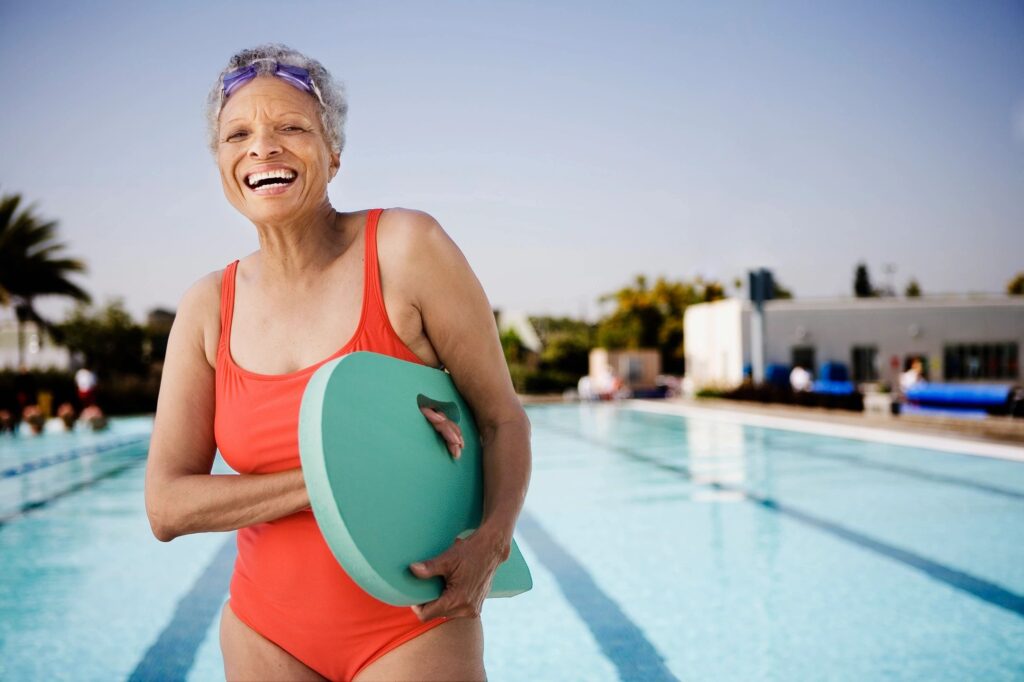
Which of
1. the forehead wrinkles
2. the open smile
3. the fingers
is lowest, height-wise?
the fingers

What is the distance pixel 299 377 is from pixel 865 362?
105 ft

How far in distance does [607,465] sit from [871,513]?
4.26 metres

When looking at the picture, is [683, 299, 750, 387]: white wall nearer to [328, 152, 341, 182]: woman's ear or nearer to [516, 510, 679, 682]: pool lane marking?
[516, 510, 679, 682]: pool lane marking

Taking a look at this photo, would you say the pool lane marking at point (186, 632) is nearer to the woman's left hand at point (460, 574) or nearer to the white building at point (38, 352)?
the woman's left hand at point (460, 574)

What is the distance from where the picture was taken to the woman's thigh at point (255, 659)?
124 centimetres

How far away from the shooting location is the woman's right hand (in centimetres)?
115

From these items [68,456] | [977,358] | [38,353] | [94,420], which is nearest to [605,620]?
[68,456]

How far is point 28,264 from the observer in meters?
28.5

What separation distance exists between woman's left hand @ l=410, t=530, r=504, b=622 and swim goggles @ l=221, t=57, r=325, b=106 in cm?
71

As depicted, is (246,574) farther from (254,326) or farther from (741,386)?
(741,386)

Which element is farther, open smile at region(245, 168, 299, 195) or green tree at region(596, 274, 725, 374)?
green tree at region(596, 274, 725, 374)

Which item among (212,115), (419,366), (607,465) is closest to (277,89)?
(212,115)

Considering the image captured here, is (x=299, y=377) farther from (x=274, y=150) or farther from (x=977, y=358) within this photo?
(x=977, y=358)

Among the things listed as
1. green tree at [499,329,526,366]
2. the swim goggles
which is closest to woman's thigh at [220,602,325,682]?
the swim goggles
